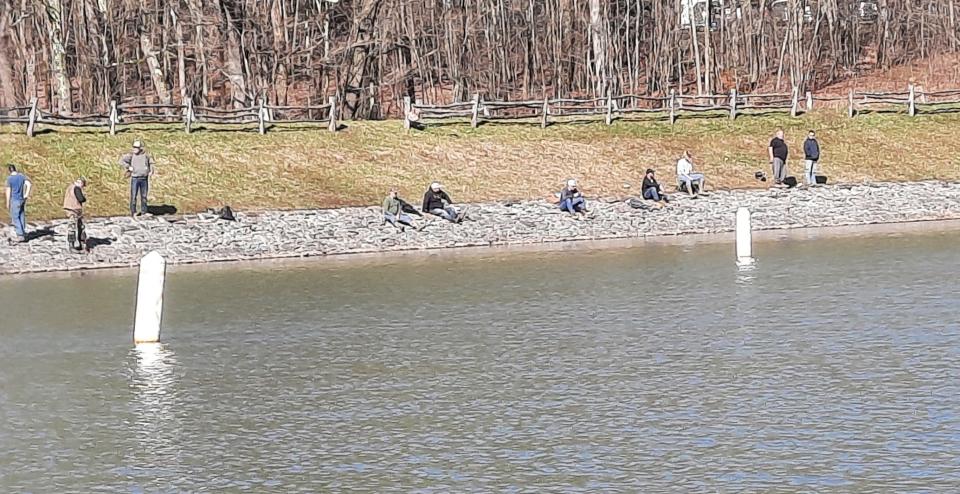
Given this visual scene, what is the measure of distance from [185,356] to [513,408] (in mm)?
5635

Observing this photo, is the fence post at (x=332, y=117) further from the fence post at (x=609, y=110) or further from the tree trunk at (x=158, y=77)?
the fence post at (x=609, y=110)

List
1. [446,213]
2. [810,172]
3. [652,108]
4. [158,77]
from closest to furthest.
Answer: [446,213] → [810,172] → [158,77] → [652,108]

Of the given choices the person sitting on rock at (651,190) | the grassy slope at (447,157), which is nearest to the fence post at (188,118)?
the grassy slope at (447,157)

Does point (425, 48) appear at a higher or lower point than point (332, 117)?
higher

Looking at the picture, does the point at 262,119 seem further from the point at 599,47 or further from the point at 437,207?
the point at 599,47

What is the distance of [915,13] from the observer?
252ft

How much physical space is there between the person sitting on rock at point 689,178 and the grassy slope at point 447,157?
1.88 m

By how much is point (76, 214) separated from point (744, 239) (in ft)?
45.0

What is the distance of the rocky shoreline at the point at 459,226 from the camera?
107ft

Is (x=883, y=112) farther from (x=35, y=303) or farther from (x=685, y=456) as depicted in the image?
(x=685, y=456)

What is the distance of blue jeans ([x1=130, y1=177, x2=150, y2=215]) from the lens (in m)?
34.8

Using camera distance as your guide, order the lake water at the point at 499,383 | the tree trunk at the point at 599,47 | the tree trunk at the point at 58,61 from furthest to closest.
Result: 1. the tree trunk at the point at 599,47
2. the tree trunk at the point at 58,61
3. the lake water at the point at 499,383

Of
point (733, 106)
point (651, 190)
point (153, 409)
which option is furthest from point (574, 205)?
point (153, 409)

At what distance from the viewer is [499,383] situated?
56.0 ft
